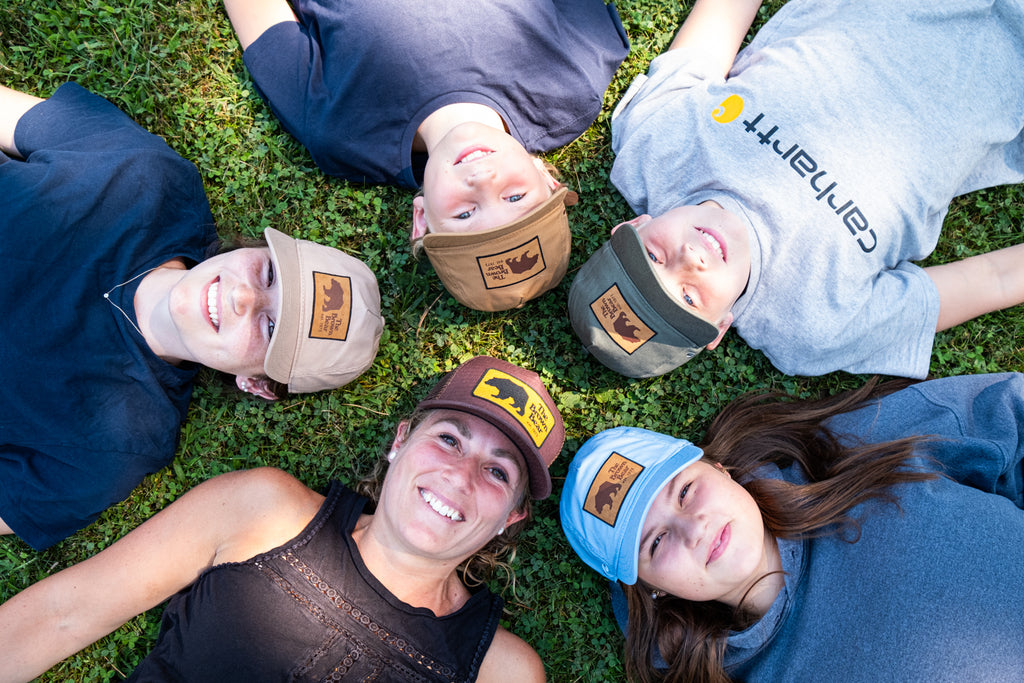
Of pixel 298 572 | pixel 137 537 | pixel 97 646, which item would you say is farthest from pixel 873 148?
pixel 97 646

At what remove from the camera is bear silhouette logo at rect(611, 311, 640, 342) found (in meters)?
3.15

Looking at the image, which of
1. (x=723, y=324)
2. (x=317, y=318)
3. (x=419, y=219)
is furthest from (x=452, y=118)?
(x=723, y=324)

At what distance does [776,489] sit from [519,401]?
4.76 ft

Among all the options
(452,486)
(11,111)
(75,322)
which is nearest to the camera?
(452,486)

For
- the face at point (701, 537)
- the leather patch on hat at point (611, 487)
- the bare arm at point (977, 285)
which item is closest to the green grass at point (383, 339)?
the bare arm at point (977, 285)

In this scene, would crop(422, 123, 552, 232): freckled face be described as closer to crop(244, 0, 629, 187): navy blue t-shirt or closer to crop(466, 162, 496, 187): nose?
crop(466, 162, 496, 187): nose

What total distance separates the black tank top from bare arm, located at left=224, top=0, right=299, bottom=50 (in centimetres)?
275

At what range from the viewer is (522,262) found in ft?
10.1

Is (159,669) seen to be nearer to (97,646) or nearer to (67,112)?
(97,646)

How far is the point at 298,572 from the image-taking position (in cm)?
308

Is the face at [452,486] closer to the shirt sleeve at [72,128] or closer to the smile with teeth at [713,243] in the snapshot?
the smile with teeth at [713,243]

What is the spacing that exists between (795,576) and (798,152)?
2.19 metres

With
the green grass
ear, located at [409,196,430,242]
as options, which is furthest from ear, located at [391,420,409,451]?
ear, located at [409,196,430,242]

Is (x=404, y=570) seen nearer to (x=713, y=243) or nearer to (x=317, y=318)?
(x=317, y=318)
